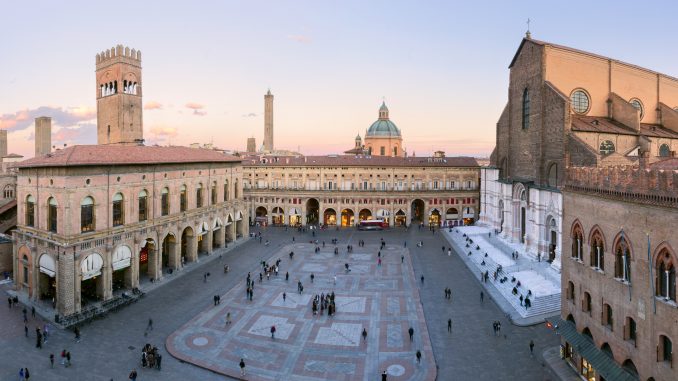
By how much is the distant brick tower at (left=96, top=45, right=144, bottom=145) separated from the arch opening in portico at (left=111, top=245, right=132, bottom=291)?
26242mm

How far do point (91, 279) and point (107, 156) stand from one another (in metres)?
9.26

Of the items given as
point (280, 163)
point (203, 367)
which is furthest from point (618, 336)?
point (280, 163)

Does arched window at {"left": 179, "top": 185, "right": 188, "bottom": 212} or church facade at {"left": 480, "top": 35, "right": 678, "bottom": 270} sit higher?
church facade at {"left": 480, "top": 35, "right": 678, "bottom": 270}

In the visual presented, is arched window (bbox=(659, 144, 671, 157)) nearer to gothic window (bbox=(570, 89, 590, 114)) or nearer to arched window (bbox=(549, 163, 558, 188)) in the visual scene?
gothic window (bbox=(570, 89, 590, 114))

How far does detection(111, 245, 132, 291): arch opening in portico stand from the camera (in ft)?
104

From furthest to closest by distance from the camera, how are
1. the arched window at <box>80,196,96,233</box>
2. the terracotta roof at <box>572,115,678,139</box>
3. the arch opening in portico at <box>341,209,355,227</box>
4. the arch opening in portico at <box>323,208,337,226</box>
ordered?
the arch opening in portico at <box>323,208,337,226</box>, the arch opening in portico at <box>341,209,355,227</box>, the terracotta roof at <box>572,115,678,139</box>, the arched window at <box>80,196,96,233</box>

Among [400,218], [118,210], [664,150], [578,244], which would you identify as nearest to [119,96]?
[118,210]

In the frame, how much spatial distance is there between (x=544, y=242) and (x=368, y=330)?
920 inches

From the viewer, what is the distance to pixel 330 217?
68375mm

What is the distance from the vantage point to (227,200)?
51.0 metres

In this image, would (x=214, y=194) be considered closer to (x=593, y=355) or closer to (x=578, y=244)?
(x=578, y=244)

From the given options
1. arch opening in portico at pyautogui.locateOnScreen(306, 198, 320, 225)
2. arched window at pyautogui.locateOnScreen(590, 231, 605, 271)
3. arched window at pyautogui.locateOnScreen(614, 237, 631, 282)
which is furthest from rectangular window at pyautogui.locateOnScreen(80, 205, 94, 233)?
arch opening in portico at pyautogui.locateOnScreen(306, 198, 320, 225)

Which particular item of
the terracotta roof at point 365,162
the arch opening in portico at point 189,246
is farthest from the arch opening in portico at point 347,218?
the arch opening in portico at point 189,246

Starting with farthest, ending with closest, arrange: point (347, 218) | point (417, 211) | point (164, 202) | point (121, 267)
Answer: point (417, 211) → point (347, 218) → point (164, 202) → point (121, 267)
